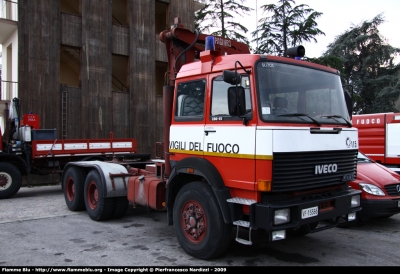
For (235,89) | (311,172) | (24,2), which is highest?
(24,2)

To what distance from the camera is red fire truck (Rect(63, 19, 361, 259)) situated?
4.36 metres

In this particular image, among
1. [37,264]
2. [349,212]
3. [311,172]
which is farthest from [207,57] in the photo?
[37,264]

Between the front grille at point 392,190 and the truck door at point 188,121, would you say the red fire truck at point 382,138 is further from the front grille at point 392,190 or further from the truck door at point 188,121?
the truck door at point 188,121

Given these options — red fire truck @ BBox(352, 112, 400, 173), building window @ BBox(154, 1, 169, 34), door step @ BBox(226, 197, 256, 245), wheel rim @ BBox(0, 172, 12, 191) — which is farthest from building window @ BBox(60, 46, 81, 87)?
door step @ BBox(226, 197, 256, 245)

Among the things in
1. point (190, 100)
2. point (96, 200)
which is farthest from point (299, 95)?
point (96, 200)

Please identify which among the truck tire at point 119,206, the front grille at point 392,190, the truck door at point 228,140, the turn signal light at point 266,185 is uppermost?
the truck door at point 228,140

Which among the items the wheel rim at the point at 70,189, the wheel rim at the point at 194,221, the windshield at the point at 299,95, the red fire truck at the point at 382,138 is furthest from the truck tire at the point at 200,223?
the red fire truck at the point at 382,138

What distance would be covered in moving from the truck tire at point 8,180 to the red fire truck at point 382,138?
11850 millimetres

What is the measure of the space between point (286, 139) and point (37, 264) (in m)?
3.76

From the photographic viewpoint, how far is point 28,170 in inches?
432

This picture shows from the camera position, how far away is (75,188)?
826 centimetres

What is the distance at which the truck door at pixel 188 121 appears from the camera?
5.22 meters

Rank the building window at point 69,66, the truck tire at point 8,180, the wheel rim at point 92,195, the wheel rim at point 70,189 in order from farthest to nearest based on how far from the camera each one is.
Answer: the building window at point 69,66
the truck tire at point 8,180
the wheel rim at point 70,189
the wheel rim at point 92,195

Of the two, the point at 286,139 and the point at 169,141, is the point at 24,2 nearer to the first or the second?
the point at 169,141
